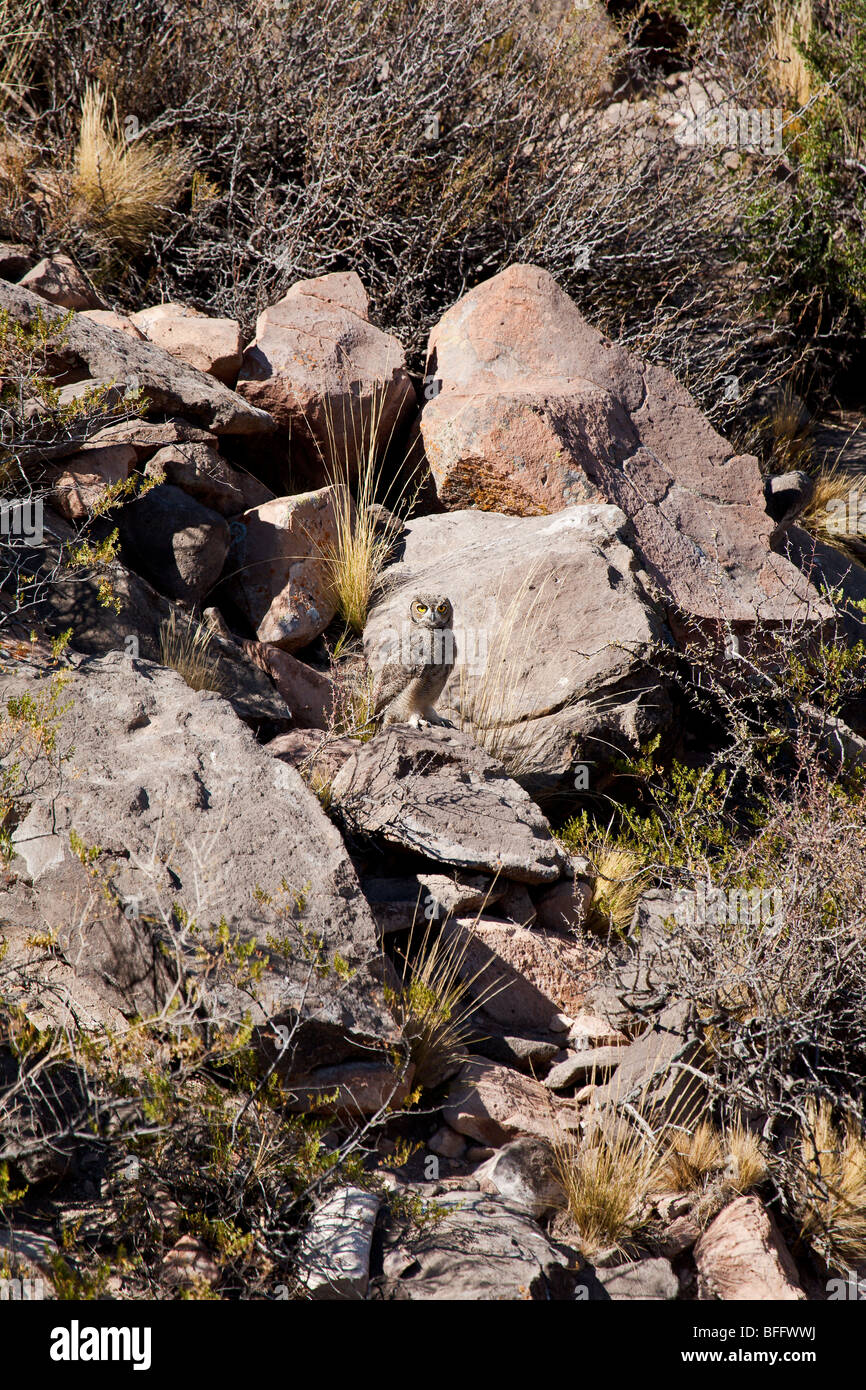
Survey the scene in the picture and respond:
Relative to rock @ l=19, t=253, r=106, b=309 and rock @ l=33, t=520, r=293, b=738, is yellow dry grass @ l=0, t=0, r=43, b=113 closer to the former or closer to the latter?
rock @ l=19, t=253, r=106, b=309

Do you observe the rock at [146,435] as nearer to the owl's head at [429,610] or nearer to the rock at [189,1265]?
the owl's head at [429,610]

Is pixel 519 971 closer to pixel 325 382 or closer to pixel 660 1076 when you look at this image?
pixel 660 1076

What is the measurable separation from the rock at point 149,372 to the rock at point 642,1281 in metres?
3.93

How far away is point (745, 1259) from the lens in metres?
3.06

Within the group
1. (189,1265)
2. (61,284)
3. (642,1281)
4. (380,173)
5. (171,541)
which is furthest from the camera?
(380,173)

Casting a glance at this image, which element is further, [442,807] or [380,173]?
[380,173]

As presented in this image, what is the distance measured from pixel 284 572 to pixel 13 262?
250 cm

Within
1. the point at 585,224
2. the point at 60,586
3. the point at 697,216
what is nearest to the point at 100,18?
the point at 585,224

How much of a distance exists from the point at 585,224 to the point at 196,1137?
6643 millimetres

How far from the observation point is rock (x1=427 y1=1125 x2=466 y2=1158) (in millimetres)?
3312

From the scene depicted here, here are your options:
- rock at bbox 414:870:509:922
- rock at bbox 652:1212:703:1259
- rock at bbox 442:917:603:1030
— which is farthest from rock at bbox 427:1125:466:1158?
rock at bbox 414:870:509:922

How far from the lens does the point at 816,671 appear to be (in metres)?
5.73

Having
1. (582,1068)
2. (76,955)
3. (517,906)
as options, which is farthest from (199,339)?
(582,1068)

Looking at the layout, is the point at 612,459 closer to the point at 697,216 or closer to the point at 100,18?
the point at 697,216
